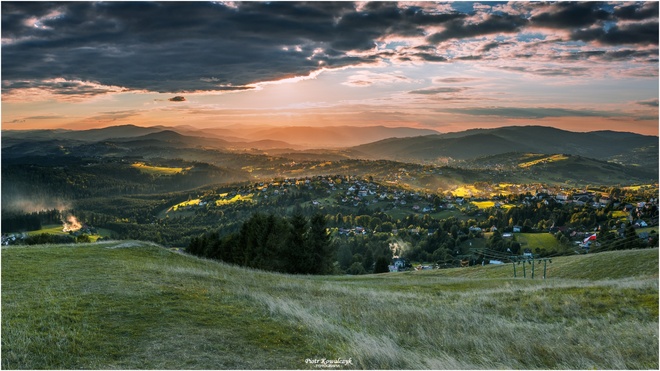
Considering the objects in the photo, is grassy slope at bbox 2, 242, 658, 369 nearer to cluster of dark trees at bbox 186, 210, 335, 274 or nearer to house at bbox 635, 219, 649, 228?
cluster of dark trees at bbox 186, 210, 335, 274

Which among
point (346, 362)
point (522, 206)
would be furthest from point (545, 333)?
point (522, 206)

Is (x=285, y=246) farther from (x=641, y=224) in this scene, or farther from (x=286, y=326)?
(x=641, y=224)

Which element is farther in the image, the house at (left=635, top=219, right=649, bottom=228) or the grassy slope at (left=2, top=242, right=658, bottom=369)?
the house at (left=635, top=219, right=649, bottom=228)

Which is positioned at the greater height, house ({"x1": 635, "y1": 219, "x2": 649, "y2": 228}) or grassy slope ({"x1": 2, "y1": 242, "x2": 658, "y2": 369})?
grassy slope ({"x1": 2, "y1": 242, "x2": 658, "y2": 369})

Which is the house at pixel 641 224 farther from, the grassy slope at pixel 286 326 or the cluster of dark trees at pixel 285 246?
the grassy slope at pixel 286 326

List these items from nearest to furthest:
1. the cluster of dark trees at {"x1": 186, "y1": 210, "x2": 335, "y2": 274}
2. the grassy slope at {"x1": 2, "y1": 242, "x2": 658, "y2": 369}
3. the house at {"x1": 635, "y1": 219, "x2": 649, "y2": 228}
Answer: the grassy slope at {"x1": 2, "y1": 242, "x2": 658, "y2": 369} < the cluster of dark trees at {"x1": 186, "y1": 210, "x2": 335, "y2": 274} < the house at {"x1": 635, "y1": 219, "x2": 649, "y2": 228}

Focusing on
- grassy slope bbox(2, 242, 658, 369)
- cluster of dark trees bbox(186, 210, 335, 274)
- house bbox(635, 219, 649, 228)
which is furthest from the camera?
house bbox(635, 219, 649, 228)

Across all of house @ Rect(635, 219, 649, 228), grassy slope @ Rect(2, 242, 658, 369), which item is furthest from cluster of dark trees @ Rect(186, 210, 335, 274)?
house @ Rect(635, 219, 649, 228)

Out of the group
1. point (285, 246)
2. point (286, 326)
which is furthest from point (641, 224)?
point (286, 326)

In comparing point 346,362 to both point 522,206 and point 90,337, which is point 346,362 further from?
point 522,206
